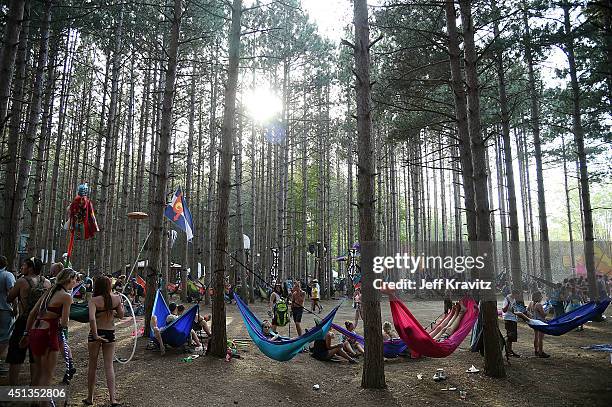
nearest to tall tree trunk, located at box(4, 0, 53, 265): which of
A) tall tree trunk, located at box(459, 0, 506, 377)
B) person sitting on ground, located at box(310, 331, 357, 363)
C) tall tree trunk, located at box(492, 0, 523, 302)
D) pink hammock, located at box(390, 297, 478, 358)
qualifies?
person sitting on ground, located at box(310, 331, 357, 363)

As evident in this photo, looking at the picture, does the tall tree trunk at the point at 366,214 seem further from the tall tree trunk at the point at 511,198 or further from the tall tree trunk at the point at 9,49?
the tall tree trunk at the point at 511,198

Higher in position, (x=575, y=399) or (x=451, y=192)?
(x=451, y=192)

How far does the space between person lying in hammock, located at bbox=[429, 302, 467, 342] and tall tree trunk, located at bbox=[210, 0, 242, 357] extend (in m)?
4.38

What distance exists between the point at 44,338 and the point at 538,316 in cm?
925

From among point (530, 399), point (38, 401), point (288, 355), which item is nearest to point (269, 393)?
point (288, 355)

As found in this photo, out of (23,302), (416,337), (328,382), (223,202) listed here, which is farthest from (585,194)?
(23,302)

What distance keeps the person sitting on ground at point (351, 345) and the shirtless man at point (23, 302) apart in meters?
5.56

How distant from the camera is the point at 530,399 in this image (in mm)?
5891

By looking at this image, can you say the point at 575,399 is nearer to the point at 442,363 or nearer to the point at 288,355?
the point at 442,363

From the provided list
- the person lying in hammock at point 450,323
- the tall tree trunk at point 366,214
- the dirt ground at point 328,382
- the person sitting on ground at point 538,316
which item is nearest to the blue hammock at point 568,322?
the person sitting on ground at point 538,316

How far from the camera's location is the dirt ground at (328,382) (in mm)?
5516

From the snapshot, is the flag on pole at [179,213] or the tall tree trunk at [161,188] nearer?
the tall tree trunk at [161,188]

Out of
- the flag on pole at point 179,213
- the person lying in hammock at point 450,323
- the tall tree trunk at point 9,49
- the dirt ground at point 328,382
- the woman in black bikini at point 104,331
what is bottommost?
the dirt ground at point 328,382

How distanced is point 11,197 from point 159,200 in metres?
3.20
